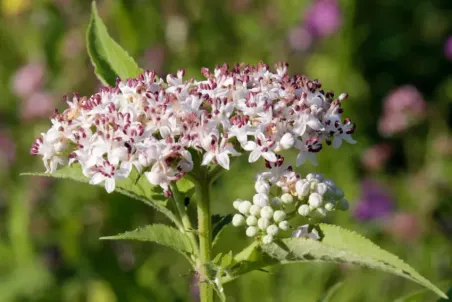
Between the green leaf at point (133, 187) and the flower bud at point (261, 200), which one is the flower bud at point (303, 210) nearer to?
the flower bud at point (261, 200)

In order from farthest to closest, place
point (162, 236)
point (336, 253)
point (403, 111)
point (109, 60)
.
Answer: point (403, 111) < point (109, 60) < point (162, 236) < point (336, 253)

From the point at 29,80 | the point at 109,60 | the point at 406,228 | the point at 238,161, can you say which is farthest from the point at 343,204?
the point at 29,80

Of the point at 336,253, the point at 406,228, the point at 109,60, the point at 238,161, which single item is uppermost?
the point at 238,161

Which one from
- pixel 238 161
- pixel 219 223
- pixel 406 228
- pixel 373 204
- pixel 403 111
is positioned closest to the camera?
pixel 219 223

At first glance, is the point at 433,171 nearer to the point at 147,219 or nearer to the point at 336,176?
the point at 336,176

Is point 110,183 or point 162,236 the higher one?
point 110,183

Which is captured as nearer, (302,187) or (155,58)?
(302,187)

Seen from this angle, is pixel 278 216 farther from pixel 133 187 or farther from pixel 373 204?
pixel 373 204
